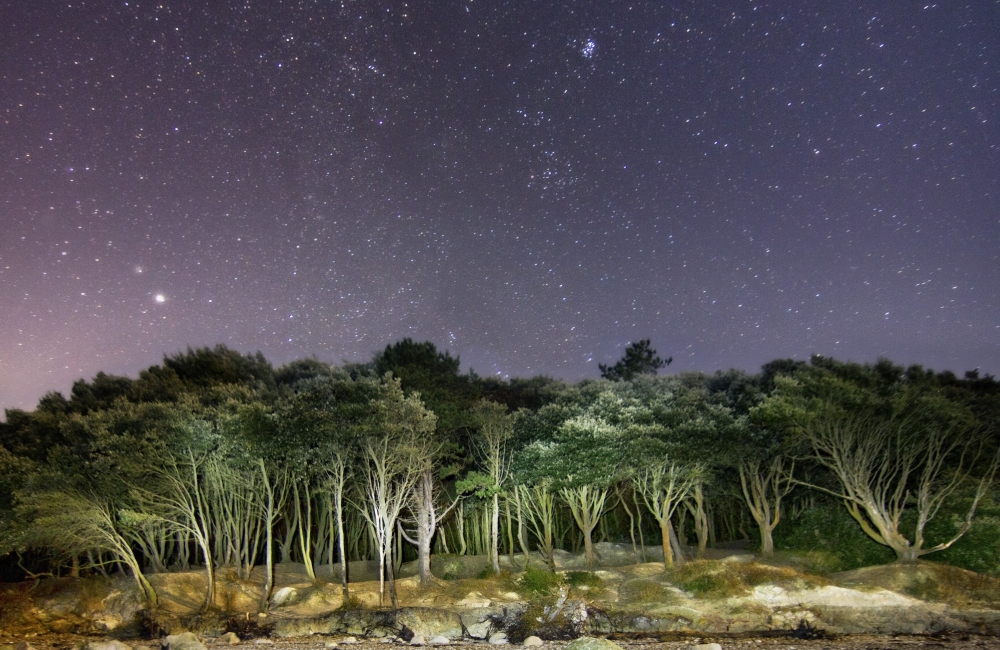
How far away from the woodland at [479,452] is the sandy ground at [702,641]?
379 centimetres

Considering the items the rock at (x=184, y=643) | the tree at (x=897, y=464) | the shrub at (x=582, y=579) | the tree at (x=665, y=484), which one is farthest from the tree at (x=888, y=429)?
the rock at (x=184, y=643)

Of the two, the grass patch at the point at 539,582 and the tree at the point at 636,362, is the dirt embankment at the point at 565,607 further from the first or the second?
the tree at the point at 636,362

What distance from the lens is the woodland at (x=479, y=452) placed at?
26.0 metres

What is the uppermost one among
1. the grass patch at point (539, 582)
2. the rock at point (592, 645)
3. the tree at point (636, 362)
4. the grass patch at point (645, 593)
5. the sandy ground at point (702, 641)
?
the tree at point (636, 362)

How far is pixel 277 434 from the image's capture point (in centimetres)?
2731

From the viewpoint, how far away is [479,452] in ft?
121

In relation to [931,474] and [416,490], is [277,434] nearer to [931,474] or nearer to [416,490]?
[416,490]

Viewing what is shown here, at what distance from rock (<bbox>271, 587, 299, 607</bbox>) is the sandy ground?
3.65m

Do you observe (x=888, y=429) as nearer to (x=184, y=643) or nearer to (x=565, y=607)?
(x=565, y=607)

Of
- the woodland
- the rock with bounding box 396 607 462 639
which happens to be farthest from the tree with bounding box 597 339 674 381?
the rock with bounding box 396 607 462 639

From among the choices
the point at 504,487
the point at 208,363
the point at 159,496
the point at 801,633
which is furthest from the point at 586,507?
the point at 208,363

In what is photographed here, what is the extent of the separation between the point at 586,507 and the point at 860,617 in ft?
49.7

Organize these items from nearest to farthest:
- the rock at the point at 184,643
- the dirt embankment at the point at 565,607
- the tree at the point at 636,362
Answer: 1. the rock at the point at 184,643
2. the dirt embankment at the point at 565,607
3. the tree at the point at 636,362

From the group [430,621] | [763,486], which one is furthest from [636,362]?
[430,621]
